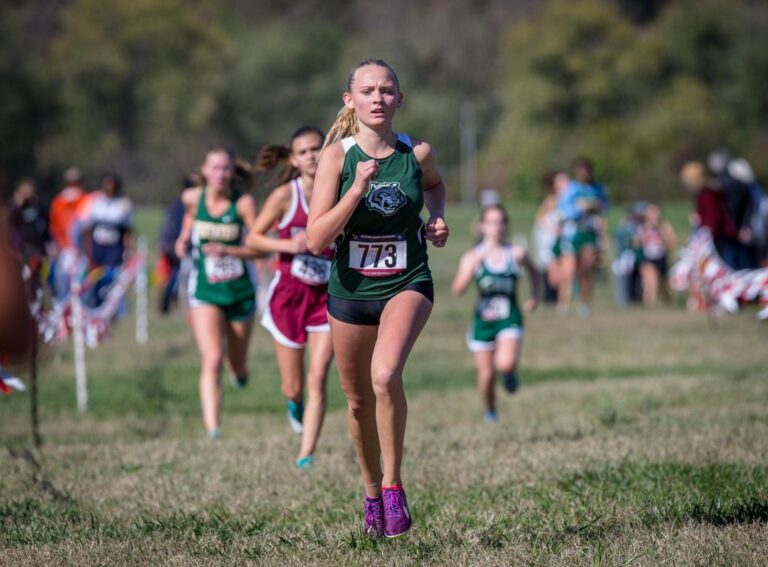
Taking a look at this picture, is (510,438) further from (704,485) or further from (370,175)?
(370,175)

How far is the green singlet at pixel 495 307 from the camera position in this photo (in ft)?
34.4

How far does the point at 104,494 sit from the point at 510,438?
3.14 metres

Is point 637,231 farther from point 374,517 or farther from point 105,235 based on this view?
point 374,517

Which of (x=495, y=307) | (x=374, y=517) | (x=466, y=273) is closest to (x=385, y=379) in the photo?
(x=374, y=517)

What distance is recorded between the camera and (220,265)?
31.5 feet

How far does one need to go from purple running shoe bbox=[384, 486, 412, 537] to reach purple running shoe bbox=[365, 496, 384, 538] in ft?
0.42

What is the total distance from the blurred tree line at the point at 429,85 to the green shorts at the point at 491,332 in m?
50.7

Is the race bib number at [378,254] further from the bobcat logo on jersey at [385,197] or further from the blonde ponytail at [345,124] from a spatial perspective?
the blonde ponytail at [345,124]

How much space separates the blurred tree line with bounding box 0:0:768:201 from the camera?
239 feet

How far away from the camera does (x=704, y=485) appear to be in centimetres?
690

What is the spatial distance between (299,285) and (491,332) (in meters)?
2.52

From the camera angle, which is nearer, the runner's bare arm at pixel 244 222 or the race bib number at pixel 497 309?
the runner's bare arm at pixel 244 222

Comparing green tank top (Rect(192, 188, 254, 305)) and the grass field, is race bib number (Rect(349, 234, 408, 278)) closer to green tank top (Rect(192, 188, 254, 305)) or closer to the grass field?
the grass field

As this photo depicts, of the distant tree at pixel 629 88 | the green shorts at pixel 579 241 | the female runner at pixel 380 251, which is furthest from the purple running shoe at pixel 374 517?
the distant tree at pixel 629 88
